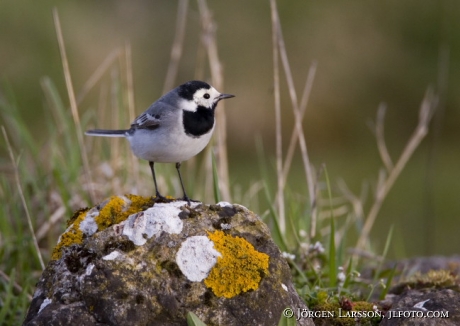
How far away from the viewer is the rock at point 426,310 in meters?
3.68

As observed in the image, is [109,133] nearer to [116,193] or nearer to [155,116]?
[155,116]

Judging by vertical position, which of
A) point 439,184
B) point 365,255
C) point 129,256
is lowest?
point 439,184

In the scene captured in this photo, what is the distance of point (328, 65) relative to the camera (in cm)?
1337

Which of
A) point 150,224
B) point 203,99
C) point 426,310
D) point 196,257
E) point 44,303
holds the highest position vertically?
point 203,99

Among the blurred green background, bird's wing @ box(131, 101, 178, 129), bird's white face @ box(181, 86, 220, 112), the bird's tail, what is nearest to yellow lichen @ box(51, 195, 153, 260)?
bird's wing @ box(131, 101, 178, 129)

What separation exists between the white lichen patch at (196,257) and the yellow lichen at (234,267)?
3 centimetres

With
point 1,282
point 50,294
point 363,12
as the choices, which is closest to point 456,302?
point 50,294

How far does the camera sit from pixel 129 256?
11.9 feet

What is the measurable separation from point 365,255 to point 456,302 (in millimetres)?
2165

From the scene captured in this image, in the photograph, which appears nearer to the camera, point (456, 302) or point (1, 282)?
point (456, 302)

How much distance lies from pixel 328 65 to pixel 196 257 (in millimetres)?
10149

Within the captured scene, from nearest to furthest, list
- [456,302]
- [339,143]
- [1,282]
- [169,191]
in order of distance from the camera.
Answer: [456,302] < [1,282] < [169,191] < [339,143]

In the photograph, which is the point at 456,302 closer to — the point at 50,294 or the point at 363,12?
the point at 50,294

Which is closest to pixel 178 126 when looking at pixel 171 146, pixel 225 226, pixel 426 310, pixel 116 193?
pixel 171 146
